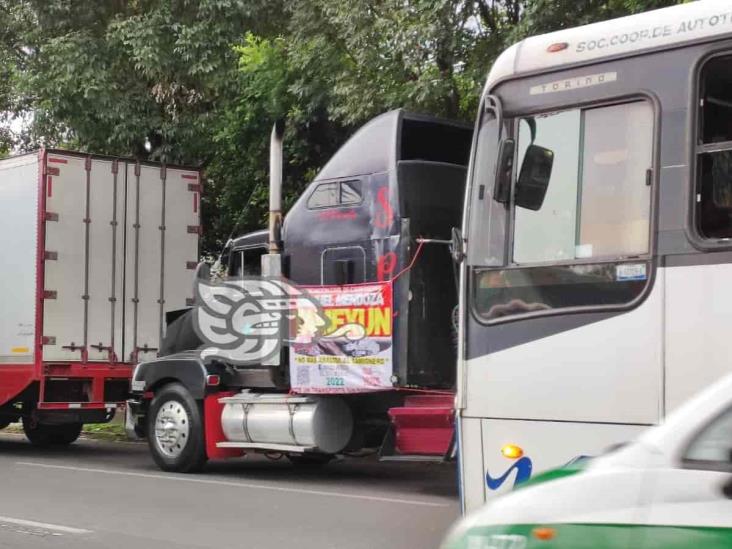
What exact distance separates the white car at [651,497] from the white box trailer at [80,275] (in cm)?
1060

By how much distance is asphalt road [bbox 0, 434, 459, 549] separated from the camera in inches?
297

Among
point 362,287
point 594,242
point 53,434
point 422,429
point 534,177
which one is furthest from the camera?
point 53,434

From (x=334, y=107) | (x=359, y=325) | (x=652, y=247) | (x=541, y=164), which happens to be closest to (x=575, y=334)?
(x=652, y=247)

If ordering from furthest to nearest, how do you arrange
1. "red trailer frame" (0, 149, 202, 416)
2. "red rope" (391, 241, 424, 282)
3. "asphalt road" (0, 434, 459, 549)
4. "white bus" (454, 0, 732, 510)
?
"red trailer frame" (0, 149, 202, 416) → "red rope" (391, 241, 424, 282) → "asphalt road" (0, 434, 459, 549) → "white bus" (454, 0, 732, 510)

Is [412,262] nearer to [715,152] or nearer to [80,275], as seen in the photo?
[715,152]

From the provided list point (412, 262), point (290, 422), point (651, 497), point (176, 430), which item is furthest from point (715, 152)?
point (176, 430)

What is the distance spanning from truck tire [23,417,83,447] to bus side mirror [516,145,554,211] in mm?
10692

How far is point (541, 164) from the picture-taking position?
241 inches

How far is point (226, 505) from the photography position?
915cm

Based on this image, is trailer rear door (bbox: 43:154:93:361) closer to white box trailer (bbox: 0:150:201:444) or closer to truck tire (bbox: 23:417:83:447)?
white box trailer (bbox: 0:150:201:444)

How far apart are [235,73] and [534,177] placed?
1105 cm

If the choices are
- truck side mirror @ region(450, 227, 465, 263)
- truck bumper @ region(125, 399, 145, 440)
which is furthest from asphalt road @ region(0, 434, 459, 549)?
truck side mirror @ region(450, 227, 465, 263)

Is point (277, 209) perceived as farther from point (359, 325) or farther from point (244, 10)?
point (244, 10)

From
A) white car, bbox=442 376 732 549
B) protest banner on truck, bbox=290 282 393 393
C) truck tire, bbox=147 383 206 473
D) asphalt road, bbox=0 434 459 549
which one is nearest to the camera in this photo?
white car, bbox=442 376 732 549
